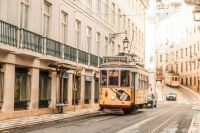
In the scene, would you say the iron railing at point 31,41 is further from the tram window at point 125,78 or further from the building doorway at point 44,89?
the tram window at point 125,78

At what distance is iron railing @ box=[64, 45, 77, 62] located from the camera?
108 ft

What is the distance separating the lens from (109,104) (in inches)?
1164

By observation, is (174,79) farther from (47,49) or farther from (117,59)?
(47,49)

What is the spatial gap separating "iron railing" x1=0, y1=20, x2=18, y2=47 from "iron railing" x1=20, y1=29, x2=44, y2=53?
79 centimetres

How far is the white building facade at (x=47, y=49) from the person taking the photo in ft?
77.5

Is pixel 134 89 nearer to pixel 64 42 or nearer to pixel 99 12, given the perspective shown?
pixel 64 42

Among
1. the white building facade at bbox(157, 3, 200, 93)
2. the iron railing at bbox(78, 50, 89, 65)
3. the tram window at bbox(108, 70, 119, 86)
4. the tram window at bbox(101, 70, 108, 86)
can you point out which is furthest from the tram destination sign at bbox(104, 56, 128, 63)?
the white building facade at bbox(157, 3, 200, 93)

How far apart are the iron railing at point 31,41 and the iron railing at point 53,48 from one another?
1051 mm

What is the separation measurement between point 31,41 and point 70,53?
7882 millimetres

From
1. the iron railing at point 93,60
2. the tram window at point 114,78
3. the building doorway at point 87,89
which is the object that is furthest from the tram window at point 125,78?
the iron railing at point 93,60

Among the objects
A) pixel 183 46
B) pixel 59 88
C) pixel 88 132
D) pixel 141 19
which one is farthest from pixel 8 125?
pixel 183 46

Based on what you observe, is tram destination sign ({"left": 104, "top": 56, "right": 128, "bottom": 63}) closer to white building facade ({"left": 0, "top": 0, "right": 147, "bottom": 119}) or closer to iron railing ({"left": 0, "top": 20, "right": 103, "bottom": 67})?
white building facade ({"left": 0, "top": 0, "right": 147, "bottom": 119})

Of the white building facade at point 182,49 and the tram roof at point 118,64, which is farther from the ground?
the white building facade at point 182,49

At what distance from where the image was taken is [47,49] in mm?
28781
